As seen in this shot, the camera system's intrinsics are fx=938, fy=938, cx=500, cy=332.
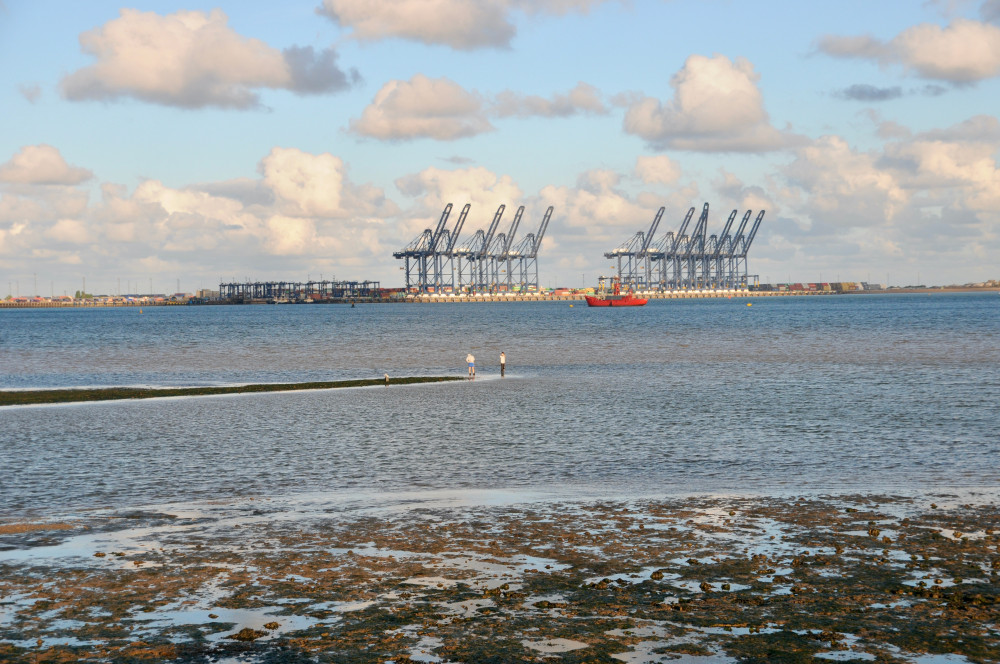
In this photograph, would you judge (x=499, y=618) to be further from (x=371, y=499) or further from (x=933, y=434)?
(x=933, y=434)

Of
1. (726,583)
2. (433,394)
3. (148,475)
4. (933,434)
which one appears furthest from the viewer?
(433,394)

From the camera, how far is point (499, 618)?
1203 centimetres

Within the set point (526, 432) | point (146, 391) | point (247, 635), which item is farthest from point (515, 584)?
point (146, 391)

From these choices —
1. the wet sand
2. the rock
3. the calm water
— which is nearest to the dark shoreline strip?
the calm water

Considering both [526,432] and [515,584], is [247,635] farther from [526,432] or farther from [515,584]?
[526,432]

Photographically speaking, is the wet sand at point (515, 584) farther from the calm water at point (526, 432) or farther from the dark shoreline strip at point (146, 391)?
the dark shoreline strip at point (146, 391)

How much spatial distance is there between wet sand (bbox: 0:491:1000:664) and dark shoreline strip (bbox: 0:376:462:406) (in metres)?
27.8

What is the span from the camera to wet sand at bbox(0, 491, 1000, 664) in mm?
11031

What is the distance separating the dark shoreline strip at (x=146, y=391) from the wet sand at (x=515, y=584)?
27778 mm

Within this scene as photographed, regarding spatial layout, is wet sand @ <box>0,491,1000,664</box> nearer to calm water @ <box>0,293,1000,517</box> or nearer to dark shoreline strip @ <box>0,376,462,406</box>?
calm water @ <box>0,293,1000,517</box>

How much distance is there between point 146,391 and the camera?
47.8 meters

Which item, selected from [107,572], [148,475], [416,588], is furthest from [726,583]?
[148,475]

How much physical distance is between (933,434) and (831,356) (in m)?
43.1

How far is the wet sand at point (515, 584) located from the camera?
36.2ft
